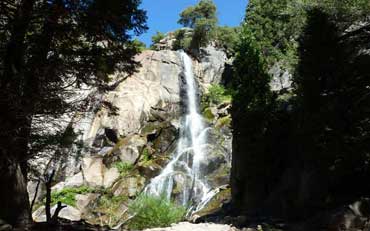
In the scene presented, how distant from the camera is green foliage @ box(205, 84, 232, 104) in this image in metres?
31.7

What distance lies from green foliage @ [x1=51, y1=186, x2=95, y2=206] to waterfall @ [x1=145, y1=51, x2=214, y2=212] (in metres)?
4.39

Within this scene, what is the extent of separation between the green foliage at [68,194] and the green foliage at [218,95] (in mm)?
12459

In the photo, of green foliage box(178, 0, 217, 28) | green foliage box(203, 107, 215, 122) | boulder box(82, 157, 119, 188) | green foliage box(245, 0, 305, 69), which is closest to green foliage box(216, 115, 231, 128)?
green foliage box(203, 107, 215, 122)

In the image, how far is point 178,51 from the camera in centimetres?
3762

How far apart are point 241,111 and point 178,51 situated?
23172mm

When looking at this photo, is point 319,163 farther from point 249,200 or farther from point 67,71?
point 67,71

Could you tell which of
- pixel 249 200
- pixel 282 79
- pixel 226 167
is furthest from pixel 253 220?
pixel 282 79

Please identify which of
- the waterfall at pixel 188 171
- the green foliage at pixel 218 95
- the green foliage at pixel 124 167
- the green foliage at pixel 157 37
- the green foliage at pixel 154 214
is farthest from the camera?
the green foliage at pixel 157 37

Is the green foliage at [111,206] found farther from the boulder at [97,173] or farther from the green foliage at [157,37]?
the green foliage at [157,37]

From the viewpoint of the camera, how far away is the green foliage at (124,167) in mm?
24737

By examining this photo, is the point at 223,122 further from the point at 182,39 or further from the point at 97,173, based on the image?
the point at 182,39

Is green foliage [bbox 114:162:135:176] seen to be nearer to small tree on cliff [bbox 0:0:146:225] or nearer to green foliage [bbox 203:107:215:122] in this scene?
green foliage [bbox 203:107:215:122]

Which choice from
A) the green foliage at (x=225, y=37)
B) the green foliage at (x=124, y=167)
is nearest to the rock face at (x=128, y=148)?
the green foliage at (x=124, y=167)

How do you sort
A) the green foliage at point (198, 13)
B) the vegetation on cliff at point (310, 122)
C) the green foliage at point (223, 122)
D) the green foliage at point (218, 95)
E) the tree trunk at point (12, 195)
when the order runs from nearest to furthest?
1. the tree trunk at point (12, 195)
2. the vegetation on cliff at point (310, 122)
3. the green foliage at point (223, 122)
4. the green foliage at point (218, 95)
5. the green foliage at point (198, 13)
